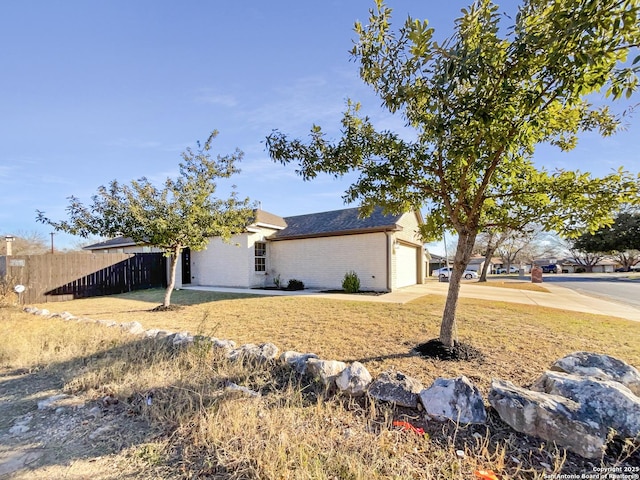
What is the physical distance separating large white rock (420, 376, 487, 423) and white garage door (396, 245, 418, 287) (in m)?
11.7

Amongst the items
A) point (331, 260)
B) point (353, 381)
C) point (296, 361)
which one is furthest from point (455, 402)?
point (331, 260)

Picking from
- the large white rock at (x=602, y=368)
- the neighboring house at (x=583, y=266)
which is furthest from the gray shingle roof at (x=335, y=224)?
the neighboring house at (x=583, y=266)

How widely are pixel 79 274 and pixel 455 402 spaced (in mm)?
15426

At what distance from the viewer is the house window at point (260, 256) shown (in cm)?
1555

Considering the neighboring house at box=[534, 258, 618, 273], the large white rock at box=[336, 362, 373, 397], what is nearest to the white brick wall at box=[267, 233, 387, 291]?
the large white rock at box=[336, 362, 373, 397]

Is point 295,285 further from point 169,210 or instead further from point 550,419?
point 550,419

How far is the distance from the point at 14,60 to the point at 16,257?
7.14 meters

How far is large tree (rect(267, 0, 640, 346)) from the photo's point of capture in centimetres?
267

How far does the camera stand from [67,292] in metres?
12.3

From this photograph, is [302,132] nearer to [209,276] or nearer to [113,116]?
[113,116]

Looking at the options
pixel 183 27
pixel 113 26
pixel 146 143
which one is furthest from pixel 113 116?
pixel 183 27

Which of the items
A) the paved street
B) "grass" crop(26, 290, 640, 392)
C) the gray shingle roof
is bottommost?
the paved street

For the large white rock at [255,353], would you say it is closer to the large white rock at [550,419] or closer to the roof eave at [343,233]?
the large white rock at [550,419]

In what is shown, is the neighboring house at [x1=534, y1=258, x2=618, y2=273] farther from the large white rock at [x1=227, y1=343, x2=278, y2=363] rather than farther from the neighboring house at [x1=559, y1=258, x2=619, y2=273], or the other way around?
the large white rock at [x1=227, y1=343, x2=278, y2=363]
